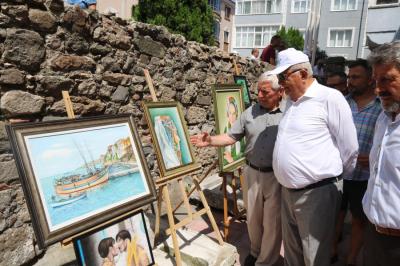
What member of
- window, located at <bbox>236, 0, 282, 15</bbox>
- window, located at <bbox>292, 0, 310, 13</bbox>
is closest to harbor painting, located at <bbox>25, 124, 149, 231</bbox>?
window, located at <bbox>292, 0, 310, 13</bbox>

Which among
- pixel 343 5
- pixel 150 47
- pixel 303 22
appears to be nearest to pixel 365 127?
pixel 150 47

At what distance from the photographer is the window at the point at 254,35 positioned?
1070 inches

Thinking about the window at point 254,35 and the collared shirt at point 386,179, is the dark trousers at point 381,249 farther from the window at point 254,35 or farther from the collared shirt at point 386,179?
the window at point 254,35

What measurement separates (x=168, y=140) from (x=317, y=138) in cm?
117

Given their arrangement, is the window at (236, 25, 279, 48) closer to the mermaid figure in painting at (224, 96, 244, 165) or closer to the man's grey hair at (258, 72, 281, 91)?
the mermaid figure in painting at (224, 96, 244, 165)

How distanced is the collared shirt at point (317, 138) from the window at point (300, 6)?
84.8 feet

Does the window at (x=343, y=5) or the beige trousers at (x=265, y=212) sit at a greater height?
the window at (x=343, y=5)

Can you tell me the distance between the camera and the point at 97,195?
5.90 feet

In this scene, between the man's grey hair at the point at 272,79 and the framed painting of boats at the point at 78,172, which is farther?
the man's grey hair at the point at 272,79

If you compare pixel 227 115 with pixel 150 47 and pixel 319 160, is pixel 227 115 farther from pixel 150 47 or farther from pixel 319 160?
pixel 319 160

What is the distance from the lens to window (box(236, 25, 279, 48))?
27.2m

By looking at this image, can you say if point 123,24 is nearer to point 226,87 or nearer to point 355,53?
point 226,87

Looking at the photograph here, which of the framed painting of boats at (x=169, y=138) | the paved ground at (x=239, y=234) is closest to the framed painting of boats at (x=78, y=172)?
the framed painting of boats at (x=169, y=138)

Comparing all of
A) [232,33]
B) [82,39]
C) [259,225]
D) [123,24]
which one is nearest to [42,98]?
[82,39]
